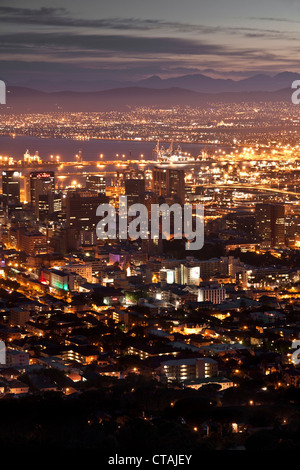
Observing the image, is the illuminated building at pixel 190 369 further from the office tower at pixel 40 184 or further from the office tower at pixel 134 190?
the office tower at pixel 40 184

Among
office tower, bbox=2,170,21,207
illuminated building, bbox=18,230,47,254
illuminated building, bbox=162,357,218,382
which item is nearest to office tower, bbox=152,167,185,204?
office tower, bbox=2,170,21,207

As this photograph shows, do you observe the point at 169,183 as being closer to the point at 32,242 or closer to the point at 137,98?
the point at 32,242

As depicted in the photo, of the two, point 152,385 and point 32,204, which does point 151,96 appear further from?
point 152,385

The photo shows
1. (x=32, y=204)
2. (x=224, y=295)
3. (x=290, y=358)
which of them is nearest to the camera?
(x=290, y=358)

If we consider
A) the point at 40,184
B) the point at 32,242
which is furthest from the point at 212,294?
the point at 40,184

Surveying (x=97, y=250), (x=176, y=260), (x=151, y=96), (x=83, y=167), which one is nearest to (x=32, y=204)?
(x=97, y=250)

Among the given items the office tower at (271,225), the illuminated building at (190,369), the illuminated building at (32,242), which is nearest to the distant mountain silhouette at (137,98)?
the office tower at (271,225)

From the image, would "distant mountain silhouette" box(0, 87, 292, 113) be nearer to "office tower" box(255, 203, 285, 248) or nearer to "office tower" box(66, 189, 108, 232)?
"office tower" box(66, 189, 108, 232)
